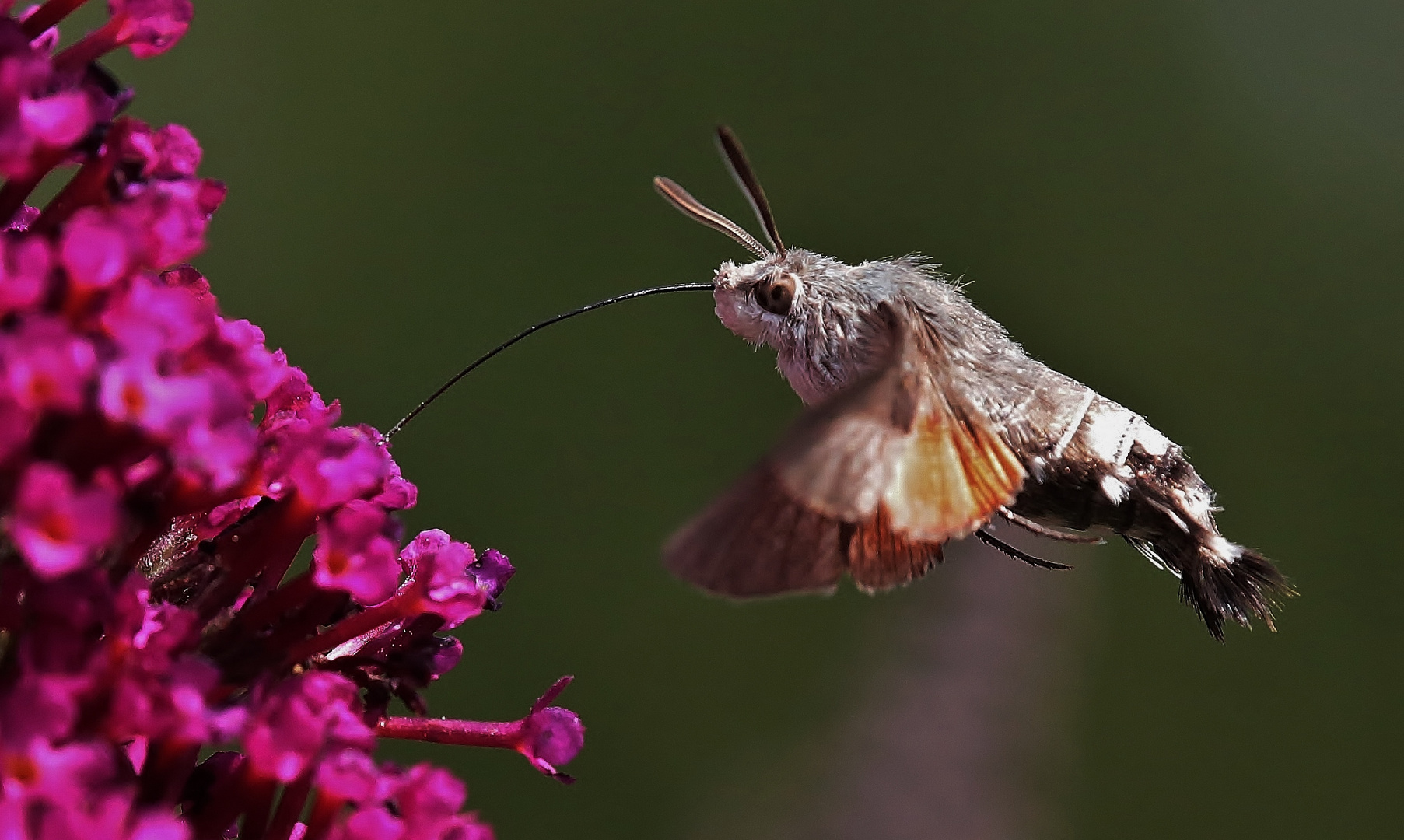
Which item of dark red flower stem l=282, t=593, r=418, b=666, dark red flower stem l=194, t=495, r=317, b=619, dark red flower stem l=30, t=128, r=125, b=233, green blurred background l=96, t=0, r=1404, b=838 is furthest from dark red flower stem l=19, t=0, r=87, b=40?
green blurred background l=96, t=0, r=1404, b=838

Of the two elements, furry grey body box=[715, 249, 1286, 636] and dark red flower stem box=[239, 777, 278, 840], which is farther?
furry grey body box=[715, 249, 1286, 636]

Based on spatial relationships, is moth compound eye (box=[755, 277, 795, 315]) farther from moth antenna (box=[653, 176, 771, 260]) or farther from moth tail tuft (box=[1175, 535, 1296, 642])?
moth tail tuft (box=[1175, 535, 1296, 642])

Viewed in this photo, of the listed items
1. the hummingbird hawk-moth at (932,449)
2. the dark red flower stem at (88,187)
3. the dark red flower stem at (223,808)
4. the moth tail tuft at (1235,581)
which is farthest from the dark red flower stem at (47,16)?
the moth tail tuft at (1235,581)

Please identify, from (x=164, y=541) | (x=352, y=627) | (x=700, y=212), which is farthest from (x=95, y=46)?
(x=700, y=212)

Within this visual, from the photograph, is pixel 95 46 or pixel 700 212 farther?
pixel 700 212

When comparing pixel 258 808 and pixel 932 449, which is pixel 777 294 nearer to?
pixel 932 449

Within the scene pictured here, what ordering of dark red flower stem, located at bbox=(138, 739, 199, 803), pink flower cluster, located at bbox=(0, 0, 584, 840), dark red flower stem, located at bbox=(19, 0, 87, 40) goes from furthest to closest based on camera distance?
dark red flower stem, located at bbox=(19, 0, 87, 40) < dark red flower stem, located at bbox=(138, 739, 199, 803) < pink flower cluster, located at bbox=(0, 0, 584, 840)

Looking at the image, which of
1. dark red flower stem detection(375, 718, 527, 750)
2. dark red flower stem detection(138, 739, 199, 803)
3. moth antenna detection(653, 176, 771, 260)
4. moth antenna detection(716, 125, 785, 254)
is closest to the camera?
dark red flower stem detection(138, 739, 199, 803)

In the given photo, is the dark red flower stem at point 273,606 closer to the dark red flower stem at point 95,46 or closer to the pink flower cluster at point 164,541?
the pink flower cluster at point 164,541
